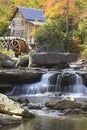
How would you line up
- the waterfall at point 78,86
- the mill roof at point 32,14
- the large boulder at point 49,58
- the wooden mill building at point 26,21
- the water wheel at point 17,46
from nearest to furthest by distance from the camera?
the waterfall at point 78,86 → the large boulder at point 49,58 → the water wheel at point 17,46 → the wooden mill building at point 26,21 → the mill roof at point 32,14

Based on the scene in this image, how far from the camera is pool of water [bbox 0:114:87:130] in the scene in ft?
48.2

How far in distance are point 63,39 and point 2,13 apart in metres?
24.3

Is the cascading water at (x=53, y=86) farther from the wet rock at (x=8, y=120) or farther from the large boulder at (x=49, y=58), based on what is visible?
the wet rock at (x=8, y=120)

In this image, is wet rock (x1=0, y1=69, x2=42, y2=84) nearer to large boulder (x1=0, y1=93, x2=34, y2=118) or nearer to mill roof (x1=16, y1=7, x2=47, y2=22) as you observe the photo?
large boulder (x1=0, y1=93, x2=34, y2=118)

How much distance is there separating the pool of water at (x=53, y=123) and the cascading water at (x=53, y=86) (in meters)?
10.0

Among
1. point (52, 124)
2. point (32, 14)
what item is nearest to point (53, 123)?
point (52, 124)

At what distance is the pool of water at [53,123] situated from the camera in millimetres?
14703

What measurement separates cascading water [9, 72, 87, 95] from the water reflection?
10.6 metres

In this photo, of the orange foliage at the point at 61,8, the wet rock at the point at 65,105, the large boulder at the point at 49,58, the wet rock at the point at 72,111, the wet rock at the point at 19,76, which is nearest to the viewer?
the wet rock at the point at 72,111

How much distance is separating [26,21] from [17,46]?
10148 millimetres

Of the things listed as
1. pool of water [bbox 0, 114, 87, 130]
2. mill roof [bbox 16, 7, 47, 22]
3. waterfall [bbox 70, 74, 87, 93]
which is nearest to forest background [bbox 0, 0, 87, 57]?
mill roof [bbox 16, 7, 47, 22]

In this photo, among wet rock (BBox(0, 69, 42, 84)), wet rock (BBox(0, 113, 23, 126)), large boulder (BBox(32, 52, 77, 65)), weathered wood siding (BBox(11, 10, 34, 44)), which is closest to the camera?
wet rock (BBox(0, 113, 23, 126))

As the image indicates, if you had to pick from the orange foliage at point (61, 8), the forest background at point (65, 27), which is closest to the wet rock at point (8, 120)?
the forest background at point (65, 27)

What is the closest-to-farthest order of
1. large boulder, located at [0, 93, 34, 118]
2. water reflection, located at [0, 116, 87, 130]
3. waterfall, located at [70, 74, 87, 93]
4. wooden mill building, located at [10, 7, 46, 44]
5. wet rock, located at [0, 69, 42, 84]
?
water reflection, located at [0, 116, 87, 130] → large boulder, located at [0, 93, 34, 118] → waterfall, located at [70, 74, 87, 93] → wet rock, located at [0, 69, 42, 84] → wooden mill building, located at [10, 7, 46, 44]
